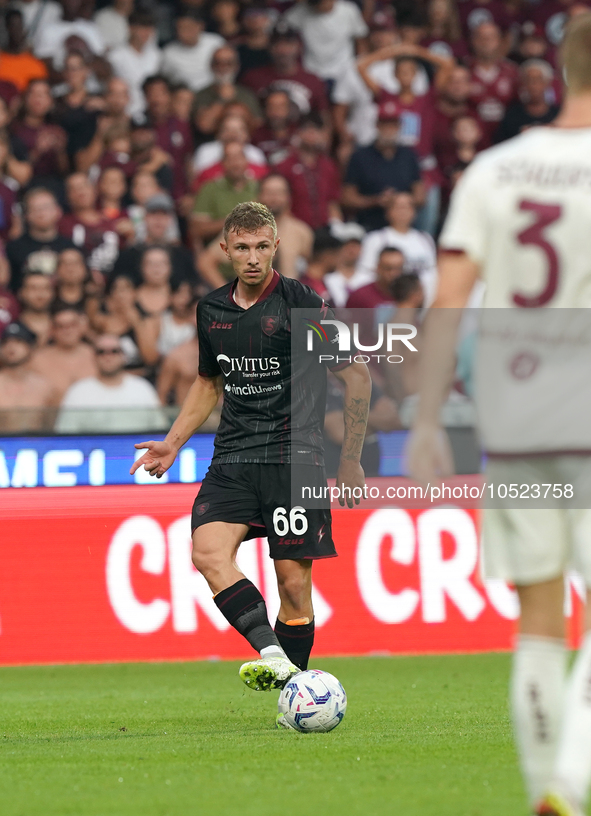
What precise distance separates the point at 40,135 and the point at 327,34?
12.6 ft

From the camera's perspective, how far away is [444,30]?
1653 centimetres

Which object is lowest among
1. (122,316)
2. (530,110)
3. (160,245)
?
(122,316)

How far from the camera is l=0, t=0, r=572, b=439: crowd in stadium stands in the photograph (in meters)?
11.9

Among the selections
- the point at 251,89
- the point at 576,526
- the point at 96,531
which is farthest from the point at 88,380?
the point at 576,526

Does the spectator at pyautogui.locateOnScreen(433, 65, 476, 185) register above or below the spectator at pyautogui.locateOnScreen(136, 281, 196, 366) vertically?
above

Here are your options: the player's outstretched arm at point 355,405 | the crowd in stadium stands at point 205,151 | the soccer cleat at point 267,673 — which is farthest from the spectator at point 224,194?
the soccer cleat at point 267,673

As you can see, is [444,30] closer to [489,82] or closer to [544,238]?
[489,82]

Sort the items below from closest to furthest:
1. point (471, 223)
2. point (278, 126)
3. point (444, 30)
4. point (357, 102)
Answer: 1. point (471, 223)
2. point (278, 126)
3. point (357, 102)
4. point (444, 30)

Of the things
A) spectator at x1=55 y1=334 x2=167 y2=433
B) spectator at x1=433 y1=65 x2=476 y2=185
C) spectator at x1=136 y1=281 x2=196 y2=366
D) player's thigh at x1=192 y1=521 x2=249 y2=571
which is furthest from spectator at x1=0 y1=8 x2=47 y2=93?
player's thigh at x1=192 y1=521 x2=249 y2=571

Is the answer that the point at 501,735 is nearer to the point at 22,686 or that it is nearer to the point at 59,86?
the point at 22,686

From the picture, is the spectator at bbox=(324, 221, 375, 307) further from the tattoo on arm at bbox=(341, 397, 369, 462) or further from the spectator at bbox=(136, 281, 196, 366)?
the tattoo on arm at bbox=(341, 397, 369, 462)

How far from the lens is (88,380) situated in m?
11.0

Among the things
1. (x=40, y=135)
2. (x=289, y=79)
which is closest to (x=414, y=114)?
(x=289, y=79)

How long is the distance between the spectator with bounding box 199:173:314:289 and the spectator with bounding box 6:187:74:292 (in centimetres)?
135
